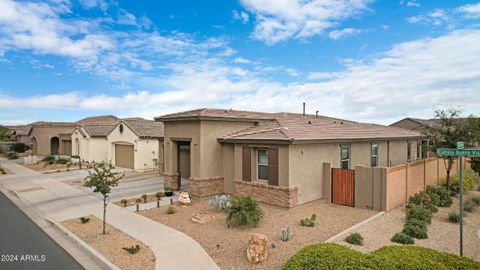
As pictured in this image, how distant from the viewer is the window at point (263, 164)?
1404 centimetres

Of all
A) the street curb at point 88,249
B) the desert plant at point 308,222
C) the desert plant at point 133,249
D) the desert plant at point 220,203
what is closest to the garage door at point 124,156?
the street curb at point 88,249

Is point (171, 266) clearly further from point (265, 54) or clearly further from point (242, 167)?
point (265, 54)

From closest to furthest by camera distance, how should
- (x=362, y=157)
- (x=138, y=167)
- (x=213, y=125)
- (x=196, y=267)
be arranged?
(x=196, y=267) → (x=213, y=125) → (x=362, y=157) → (x=138, y=167)

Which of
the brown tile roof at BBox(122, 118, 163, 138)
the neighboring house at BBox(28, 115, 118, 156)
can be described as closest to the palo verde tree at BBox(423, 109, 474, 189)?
the brown tile roof at BBox(122, 118, 163, 138)

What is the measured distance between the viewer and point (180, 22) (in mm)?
18312

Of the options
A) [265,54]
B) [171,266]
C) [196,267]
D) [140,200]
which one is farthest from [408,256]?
[265,54]

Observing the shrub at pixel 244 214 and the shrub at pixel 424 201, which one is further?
the shrub at pixel 424 201

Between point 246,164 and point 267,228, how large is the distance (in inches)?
177

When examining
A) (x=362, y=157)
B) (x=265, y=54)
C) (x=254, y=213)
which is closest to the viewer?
(x=254, y=213)

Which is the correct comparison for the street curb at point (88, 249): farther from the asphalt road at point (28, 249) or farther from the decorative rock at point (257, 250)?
the decorative rock at point (257, 250)

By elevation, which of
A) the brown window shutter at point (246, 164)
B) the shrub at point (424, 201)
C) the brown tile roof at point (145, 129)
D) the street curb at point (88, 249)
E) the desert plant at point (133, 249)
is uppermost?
the brown tile roof at point (145, 129)

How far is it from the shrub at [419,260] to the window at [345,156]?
397 inches

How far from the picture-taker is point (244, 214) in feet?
34.3

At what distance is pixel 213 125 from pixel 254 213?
6.08m
